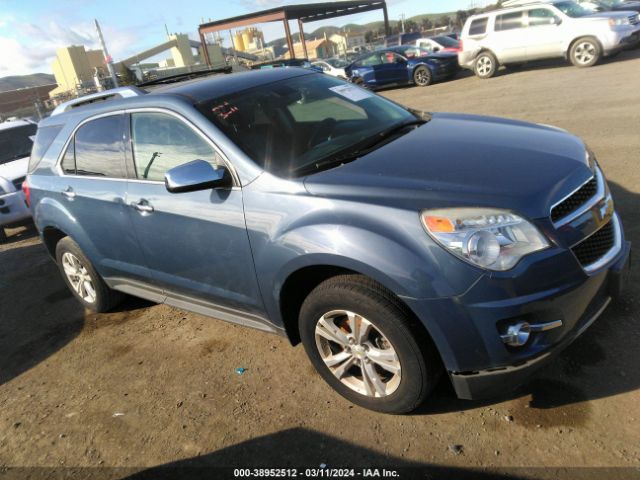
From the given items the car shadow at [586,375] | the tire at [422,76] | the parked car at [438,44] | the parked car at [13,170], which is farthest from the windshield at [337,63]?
the car shadow at [586,375]

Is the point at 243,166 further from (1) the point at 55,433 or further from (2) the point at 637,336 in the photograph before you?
(2) the point at 637,336

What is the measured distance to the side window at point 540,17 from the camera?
1327cm

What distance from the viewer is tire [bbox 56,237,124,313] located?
4.32 metres

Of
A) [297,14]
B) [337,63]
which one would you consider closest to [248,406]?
[337,63]

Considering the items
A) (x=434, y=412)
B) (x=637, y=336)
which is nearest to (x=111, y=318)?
(x=434, y=412)

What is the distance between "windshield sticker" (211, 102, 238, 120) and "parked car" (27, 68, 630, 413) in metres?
0.03

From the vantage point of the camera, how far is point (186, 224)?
10.2 feet

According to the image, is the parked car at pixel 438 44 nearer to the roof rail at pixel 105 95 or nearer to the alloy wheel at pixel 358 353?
the roof rail at pixel 105 95

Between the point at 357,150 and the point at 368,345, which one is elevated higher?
the point at 357,150

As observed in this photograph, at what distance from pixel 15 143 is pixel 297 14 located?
35964mm

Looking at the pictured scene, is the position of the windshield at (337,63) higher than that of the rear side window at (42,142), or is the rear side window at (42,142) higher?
the rear side window at (42,142)

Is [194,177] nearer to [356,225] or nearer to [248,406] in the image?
[356,225]

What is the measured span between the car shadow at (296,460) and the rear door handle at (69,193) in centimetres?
230

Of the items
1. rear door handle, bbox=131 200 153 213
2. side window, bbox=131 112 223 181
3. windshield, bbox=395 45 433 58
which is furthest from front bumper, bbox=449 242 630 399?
windshield, bbox=395 45 433 58
